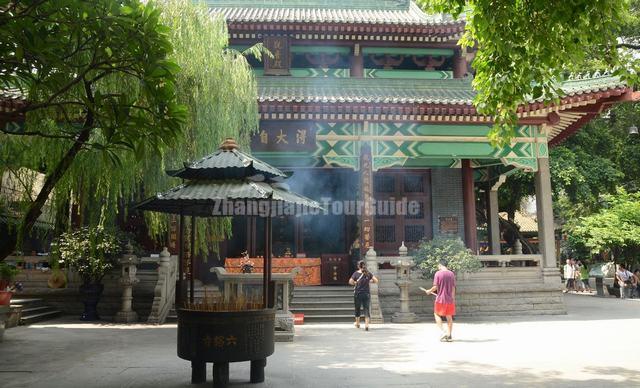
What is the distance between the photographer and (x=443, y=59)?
50.3ft

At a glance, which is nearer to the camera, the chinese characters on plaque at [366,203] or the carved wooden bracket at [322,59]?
the chinese characters on plaque at [366,203]

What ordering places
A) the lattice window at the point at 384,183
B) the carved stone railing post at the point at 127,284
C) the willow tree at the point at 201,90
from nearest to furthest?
the willow tree at the point at 201,90 < the carved stone railing post at the point at 127,284 < the lattice window at the point at 384,183

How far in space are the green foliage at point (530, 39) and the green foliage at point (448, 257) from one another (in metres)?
5.50

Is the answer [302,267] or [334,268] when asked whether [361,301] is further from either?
[334,268]

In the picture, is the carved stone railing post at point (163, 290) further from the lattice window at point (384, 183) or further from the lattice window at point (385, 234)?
the lattice window at point (384, 183)


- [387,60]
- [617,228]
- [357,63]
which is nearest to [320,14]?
[357,63]

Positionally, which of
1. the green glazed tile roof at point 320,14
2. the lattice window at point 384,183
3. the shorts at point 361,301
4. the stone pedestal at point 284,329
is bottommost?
the stone pedestal at point 284,329

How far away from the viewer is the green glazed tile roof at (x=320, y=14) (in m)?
14.5

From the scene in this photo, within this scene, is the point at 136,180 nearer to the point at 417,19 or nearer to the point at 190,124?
the point at 190,124

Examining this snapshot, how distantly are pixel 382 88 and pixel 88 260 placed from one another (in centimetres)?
886

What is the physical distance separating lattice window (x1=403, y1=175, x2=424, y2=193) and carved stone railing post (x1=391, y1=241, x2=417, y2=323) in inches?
145

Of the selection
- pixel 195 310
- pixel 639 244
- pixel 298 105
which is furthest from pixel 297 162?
pixel 639 244

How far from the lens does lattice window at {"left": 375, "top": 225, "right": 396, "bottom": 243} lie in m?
14.5

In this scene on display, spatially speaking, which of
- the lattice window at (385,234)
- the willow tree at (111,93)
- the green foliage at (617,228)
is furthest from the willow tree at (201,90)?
the green foliage at (617,228)
